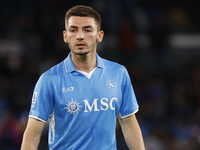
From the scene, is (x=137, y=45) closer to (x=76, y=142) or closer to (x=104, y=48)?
(x=104, y=48)

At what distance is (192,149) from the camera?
25.5ft

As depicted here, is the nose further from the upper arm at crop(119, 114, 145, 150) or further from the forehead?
the upper arm at crop(119, 114, 145, 150)

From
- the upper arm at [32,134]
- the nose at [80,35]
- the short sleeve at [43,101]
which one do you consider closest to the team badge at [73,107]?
the short sleeve at [43,101]

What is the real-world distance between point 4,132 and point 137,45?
399cm

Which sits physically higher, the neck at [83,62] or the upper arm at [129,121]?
the neck at [83,62]

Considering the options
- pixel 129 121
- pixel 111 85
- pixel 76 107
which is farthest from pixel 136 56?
pixel 76 107

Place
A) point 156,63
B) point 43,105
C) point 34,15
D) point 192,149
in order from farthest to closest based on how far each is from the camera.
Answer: point 34,15 → point 156,63 → point 192,149 → point 43,105

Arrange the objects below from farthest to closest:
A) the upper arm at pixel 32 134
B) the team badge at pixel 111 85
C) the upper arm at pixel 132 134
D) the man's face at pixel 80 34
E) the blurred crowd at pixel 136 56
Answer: the blurred crowd at pixel 136 56 < the upper arm at pixel 132 134 < the team badge at pixel 111 85 < the man's face at pixel 80 34 < the upper arm at pixel 32 134

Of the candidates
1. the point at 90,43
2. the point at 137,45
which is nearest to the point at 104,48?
the point at 137,45

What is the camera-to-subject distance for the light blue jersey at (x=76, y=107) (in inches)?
142

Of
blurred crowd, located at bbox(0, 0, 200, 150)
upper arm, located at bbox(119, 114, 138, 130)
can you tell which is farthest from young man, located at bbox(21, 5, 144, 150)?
blurred crowd, located at bbox(0, 0, 200, 150)

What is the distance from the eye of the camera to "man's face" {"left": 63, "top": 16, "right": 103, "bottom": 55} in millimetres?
3629

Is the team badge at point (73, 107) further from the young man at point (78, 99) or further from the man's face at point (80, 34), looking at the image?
the man's face at point (80, 34)

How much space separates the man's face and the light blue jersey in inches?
7.9
